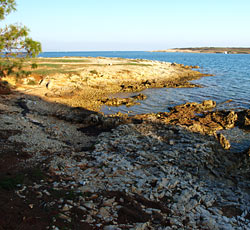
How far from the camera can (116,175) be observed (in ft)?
37.2

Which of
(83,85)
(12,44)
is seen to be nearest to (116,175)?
(12,44)

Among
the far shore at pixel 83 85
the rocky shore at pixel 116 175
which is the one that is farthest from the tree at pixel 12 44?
the far shore at pixel 83 85

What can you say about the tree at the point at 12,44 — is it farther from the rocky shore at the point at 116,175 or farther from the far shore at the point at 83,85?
the far shore at the point at 83,85

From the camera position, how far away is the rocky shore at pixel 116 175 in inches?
324

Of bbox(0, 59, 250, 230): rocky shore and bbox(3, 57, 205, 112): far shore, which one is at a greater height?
bbox(3, 57, 205, 112): far shore

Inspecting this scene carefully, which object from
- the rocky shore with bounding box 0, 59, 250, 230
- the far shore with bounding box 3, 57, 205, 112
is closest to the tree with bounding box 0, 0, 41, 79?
the rocky shore with bounding box 0, 59, 250, 230

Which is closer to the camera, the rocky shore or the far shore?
the rocky shore

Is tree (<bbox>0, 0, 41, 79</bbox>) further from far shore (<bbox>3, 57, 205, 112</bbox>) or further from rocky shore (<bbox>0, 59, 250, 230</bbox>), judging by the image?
far shore (<bbox>3, 57, 205, 112</bbox>)

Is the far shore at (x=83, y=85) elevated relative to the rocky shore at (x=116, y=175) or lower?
elevated

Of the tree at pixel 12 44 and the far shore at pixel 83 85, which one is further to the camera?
the far shore at pixel 83 85

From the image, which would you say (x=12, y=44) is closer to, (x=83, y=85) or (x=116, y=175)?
(x=116, y=175)

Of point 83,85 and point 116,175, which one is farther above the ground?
Result: point 83,85

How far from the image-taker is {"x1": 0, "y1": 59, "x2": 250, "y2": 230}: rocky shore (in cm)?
823

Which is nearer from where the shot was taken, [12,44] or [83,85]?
[12,44]
